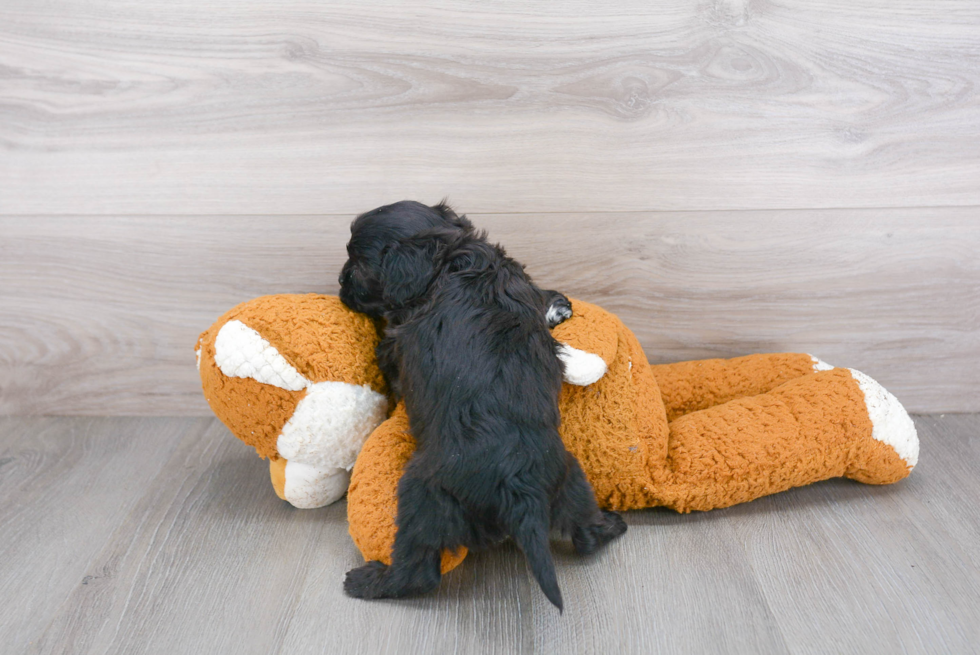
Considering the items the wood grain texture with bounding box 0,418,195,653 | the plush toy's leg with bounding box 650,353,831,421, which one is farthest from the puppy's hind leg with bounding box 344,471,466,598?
the plush toy's leg with bounding box 650,353,831,421

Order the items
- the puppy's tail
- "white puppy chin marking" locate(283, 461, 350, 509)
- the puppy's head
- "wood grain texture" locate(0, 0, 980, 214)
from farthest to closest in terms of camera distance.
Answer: "wood grain texture" locate(0, 0, 980, 214), "white puppy chin marking" locate(283, 461, 350, 509), the puppy's head, the puppy's tail

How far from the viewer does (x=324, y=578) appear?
124cm

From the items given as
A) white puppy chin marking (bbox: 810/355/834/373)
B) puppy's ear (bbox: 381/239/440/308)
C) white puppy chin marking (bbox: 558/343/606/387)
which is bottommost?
white puppy chin marking (bbox: 810/355/834/373)

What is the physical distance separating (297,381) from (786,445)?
3.02ft

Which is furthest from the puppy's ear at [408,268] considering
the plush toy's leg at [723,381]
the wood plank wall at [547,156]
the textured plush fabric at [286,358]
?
the plush toy's leg at [723,381]

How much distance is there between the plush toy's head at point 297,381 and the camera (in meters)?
1.30

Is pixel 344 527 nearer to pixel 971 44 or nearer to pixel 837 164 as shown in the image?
pixel 837 164

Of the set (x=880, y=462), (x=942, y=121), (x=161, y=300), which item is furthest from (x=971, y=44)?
(x=161, y=300)

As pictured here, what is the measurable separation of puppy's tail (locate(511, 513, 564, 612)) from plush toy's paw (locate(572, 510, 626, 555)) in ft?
0.59

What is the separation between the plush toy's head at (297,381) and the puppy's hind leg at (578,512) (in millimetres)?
414

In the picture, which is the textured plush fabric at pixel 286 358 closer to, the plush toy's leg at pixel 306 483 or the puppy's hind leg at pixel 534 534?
the plush toy's leg at pixel 306 483

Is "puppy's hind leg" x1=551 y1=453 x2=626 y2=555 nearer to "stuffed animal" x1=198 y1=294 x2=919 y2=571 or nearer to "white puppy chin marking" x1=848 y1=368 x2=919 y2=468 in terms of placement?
"stuffed animal" x1=198 y1=294 x2=919 y2=571

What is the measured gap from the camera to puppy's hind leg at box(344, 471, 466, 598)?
1106 millimetres

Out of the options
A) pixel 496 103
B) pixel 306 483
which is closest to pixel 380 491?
pixel 306 483
